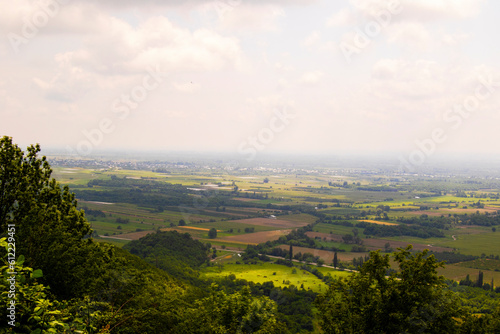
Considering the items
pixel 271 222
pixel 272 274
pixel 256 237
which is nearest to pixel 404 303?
pixel 272 274

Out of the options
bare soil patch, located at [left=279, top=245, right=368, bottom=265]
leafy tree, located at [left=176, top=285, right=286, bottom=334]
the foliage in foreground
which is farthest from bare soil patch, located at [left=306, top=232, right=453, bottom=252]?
the foliage in foreground

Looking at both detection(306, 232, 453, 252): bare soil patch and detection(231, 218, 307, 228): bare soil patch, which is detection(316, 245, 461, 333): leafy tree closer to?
detection(306, 232, 453, 252): bare soil patch

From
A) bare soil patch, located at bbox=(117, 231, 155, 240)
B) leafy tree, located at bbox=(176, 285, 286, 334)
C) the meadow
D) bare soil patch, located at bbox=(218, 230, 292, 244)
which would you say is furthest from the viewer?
bare soil patch, located at bbox=(218, 230, 292, 244)

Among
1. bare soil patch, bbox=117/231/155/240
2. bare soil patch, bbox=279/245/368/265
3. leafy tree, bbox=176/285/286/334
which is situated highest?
leafy tree, bbox=176/285/286/334

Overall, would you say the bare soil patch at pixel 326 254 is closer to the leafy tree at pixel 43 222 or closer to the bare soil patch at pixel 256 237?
the bare soil patch at pixel 256 237

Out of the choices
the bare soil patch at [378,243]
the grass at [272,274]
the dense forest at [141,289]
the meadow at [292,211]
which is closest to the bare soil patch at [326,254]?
the meadow at [292,211]

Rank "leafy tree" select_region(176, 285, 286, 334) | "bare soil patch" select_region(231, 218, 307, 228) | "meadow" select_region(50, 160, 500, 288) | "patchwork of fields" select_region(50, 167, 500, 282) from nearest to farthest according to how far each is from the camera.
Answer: "leafy tree" select_region(176, 285, 286, 334) → "meadow" select_region(50, 160, 500, 288) → "patchwork of fields" select_region(50, 167, 500, 282) → "bare soil patch" select_region(231, 218, 307, 228)

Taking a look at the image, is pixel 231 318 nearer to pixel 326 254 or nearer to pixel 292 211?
pixel 326 254

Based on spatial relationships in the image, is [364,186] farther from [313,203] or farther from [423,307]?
[423,307]
